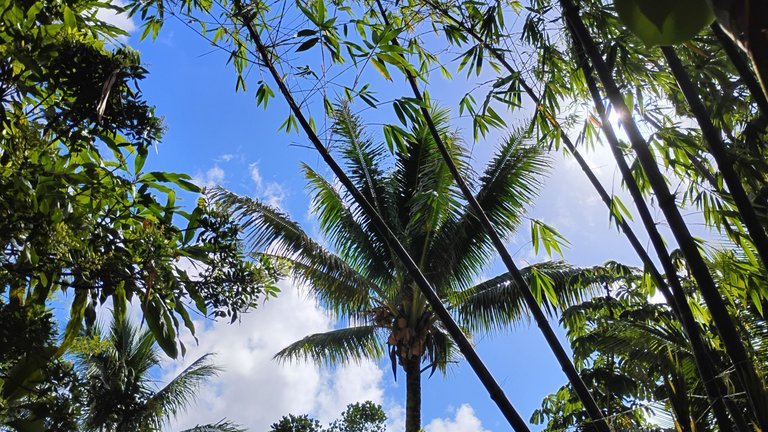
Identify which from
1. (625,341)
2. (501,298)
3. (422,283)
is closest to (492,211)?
(501,298)

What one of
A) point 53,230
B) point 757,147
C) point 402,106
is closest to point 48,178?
point 53,230

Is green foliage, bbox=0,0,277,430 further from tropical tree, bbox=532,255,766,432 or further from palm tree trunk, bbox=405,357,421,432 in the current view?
palm tree trunk, bbox=405,357,421,432

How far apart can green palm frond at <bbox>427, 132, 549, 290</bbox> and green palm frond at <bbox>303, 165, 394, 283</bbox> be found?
2.66 ft

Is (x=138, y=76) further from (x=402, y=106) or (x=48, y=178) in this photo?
(x=402, y=106)

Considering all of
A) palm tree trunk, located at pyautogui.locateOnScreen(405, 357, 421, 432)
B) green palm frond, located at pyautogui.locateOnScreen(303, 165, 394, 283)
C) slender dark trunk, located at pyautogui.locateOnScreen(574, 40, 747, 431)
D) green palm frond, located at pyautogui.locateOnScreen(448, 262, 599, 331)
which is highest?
green palm frond, located at pyautogui.locateOnScreen(303, 165, 394, 283)

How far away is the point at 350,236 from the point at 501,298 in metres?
2.64

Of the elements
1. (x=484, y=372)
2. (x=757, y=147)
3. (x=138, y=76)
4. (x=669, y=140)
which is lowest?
(x=484, y=372)

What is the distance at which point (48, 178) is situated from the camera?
1.82 m

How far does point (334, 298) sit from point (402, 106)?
7.38 meters

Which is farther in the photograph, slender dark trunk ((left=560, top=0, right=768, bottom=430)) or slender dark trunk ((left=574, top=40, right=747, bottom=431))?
slender dark trunk ((left=574, top=40, right=747, bottom=431))

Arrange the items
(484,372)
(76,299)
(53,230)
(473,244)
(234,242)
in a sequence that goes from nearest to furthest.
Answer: (484,372)
(53,230)
(76,299)
(234,242)
(473,244)

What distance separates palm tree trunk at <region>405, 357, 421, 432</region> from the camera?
25.9 ft

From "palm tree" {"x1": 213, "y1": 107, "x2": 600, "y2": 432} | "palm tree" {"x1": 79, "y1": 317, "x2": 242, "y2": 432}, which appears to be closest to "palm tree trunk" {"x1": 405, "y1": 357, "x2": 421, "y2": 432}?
"palm tree" {"x1": 213, "y1": 107, "x2": 600, "y2": 432}

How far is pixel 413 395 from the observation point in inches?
318
